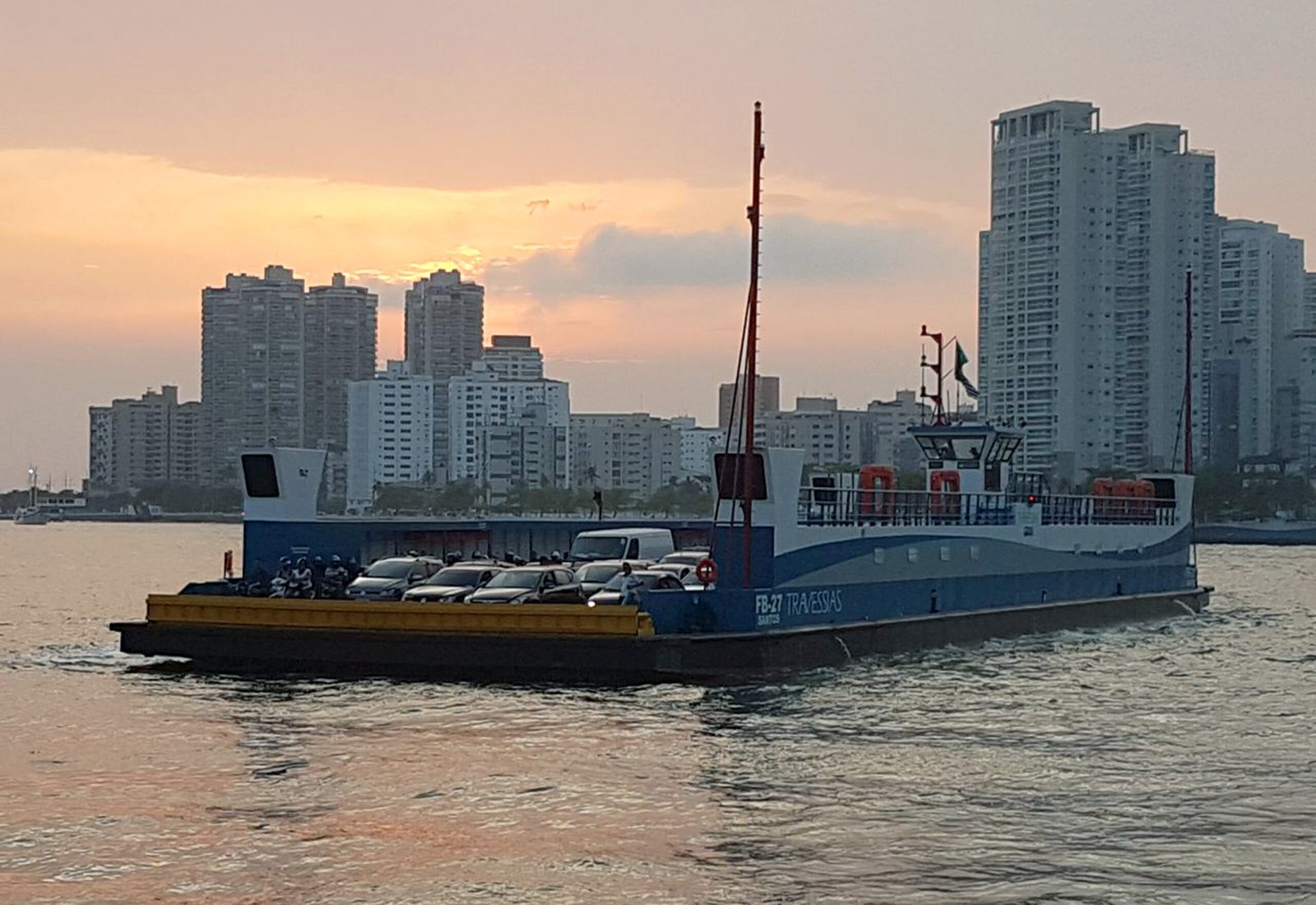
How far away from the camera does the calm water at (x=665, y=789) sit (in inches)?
619

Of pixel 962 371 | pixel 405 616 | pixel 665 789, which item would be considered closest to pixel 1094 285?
pixel 962 371

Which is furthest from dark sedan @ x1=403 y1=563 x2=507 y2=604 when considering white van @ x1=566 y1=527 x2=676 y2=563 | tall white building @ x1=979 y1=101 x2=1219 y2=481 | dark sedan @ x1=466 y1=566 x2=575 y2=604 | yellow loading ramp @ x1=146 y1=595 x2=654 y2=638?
tall white building @ x1=979 y1=101 x2=1219 y2=481

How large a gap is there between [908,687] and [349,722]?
33.0ft

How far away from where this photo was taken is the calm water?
51.6ft

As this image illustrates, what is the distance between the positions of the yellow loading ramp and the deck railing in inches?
241

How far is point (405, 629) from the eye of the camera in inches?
1152

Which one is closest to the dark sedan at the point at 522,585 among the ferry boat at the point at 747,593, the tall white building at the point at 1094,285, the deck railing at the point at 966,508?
the ferry boat at the point at 747,593

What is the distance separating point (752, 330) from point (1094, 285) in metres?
152

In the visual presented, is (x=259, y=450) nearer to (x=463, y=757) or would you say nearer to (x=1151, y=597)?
(x=463, y=757)

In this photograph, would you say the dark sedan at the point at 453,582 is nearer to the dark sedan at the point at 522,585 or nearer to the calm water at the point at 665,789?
the dark sedan at the point at 522,585

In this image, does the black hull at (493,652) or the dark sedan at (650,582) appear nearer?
the black hull at (493,652)

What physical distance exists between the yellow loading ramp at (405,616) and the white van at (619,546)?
32.1 ft

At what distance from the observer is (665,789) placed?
2002cm

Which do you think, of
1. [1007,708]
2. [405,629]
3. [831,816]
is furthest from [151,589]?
[831,816]
